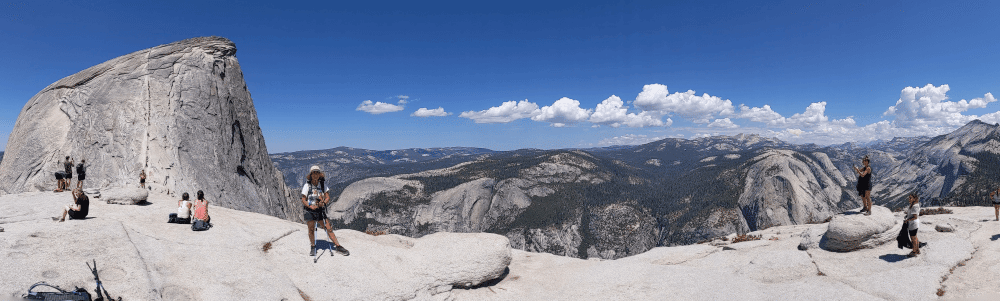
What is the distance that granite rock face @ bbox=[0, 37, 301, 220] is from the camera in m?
A: 27.4

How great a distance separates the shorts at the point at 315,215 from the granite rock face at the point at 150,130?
19.9m

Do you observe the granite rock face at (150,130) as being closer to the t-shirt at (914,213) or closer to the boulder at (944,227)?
the t-shirt at (914,213)

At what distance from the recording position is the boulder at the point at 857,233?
18719 mm

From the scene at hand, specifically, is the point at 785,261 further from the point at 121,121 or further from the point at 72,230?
the point at 121,121

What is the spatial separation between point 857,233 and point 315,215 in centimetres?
2580

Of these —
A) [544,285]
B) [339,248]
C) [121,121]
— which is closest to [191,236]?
[339,248]

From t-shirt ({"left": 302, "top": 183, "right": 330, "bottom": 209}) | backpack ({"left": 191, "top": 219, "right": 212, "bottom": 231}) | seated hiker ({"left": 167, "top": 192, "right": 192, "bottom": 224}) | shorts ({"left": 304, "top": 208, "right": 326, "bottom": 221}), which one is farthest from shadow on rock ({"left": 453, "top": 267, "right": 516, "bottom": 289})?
seated hiker ({"left": 167, "top": 192, "right": 192, "bottom": 224})

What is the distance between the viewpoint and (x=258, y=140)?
4291 centimetres

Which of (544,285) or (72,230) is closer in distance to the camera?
(72,230)

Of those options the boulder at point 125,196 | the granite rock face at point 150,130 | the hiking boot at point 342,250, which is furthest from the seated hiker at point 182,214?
the granite rock face at point 150,130

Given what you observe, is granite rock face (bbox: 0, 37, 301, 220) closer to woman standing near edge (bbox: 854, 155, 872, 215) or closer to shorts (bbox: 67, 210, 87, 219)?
shorts (bbox: 67, 210, 87, 219)

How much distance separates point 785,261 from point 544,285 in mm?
12273

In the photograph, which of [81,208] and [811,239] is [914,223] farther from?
[81,208]

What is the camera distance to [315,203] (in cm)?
1435
